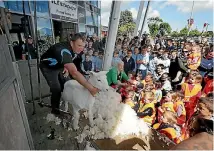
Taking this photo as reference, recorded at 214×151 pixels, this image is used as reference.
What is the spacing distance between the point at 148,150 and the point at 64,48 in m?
1.94

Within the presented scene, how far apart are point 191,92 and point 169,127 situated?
60.4 inches

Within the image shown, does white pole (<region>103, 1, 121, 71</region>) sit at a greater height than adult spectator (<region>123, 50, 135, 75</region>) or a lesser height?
greater

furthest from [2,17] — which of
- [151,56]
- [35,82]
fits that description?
[151,56]

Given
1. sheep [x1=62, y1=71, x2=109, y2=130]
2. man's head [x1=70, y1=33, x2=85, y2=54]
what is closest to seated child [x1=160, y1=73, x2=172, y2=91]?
sheep [x1=62, y1=71, x2=109, y2=130]

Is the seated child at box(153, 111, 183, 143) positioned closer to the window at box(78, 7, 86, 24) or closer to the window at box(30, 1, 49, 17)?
the window at box(30, 1, 49, 17)

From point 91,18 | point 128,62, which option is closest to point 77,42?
point 128,62

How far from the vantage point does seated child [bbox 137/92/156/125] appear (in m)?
3.61

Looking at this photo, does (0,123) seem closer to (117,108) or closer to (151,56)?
(117,108)

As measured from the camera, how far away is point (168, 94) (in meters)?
3.95

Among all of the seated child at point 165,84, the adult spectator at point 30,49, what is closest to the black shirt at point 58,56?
the adult spectator at point 30,49

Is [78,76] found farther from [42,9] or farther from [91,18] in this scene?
[91,18]

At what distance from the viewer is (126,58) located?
20.1ft

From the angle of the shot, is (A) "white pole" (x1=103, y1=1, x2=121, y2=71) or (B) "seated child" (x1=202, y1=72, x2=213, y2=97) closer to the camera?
(A) "white pole" (x1=103, y1=1, x2=121, y2=71)

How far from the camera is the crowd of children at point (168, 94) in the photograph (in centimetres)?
312
